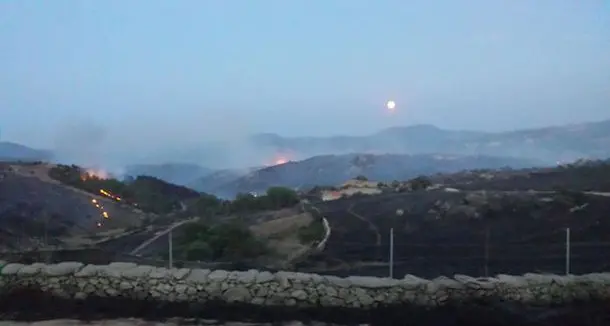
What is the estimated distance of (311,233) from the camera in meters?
20.9

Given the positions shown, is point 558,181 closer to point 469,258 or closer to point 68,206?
point 469,258

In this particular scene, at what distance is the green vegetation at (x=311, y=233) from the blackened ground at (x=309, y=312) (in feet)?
33.0

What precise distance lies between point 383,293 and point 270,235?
501 inches

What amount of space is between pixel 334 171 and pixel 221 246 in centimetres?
7191

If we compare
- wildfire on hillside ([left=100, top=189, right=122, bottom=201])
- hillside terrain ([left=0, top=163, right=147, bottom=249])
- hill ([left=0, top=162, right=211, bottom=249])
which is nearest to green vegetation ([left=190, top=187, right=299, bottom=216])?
hill ([left=0, top=162, right=211, bottom=249])

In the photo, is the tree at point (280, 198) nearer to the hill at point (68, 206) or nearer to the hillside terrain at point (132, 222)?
the hillside terrain at point (132, 222)

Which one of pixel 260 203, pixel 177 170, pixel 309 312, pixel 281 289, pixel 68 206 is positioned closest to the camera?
pixel 309 312

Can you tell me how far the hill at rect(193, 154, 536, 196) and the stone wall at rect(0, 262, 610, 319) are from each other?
205 feet

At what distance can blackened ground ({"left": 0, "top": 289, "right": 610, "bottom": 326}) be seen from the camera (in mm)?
9586

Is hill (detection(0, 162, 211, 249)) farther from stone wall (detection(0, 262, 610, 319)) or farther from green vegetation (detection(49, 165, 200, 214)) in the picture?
stone wall (detection(0, 262, 610, 319))

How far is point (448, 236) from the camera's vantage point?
65.8 feet

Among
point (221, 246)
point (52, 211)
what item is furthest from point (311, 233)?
point (52, 211)

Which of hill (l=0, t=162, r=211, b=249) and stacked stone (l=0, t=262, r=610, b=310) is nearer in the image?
stacked stone (l=0, t=262, r=610, b=310)

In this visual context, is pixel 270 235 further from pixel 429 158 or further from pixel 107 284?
pixel 429 158
